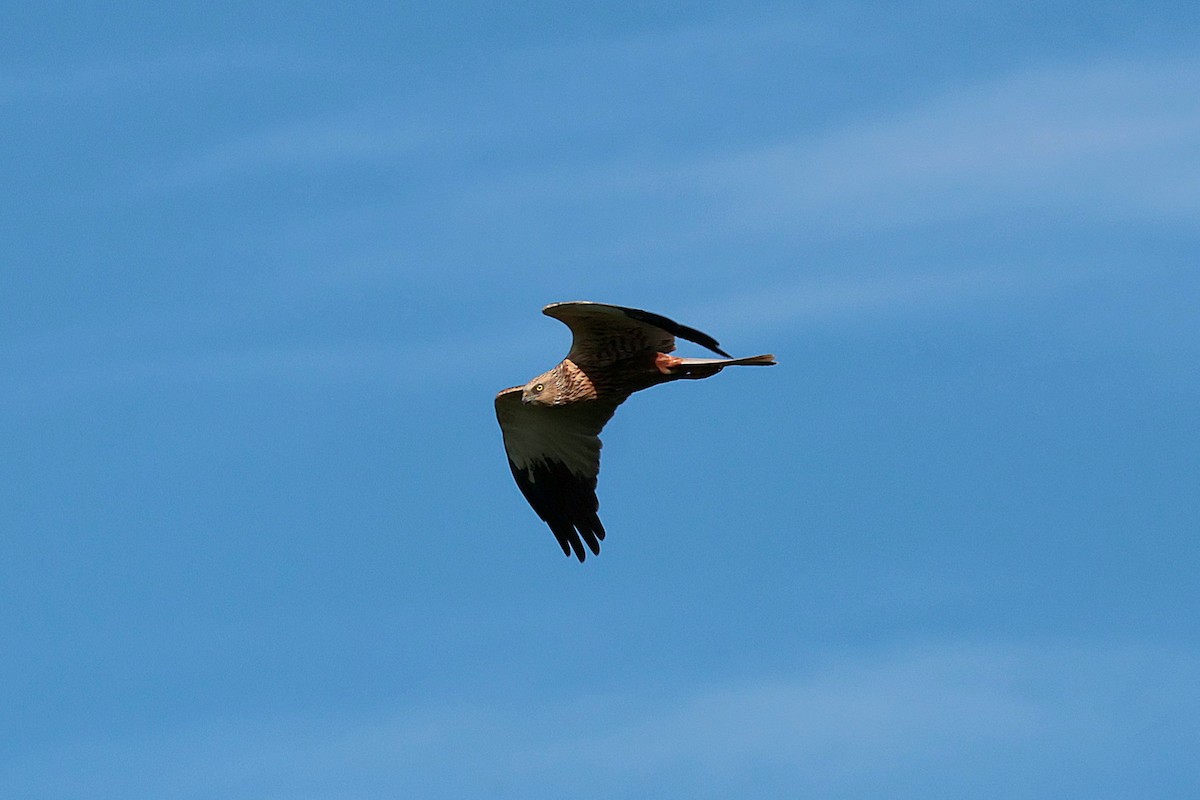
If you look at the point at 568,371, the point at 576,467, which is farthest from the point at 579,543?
the point at 568,371

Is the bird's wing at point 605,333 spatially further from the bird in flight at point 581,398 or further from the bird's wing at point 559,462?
the bird's wing at point 559,462

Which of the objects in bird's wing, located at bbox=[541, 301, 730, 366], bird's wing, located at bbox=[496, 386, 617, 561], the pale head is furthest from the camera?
bird's wing, located at bbox=[496, 386, 617, 561]

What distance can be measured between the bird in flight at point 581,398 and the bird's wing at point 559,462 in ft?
0.04

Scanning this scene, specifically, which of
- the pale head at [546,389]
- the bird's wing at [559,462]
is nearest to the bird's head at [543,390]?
the pale head at [546,389]

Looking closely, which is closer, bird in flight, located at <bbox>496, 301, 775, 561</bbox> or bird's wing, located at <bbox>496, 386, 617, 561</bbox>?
bird in flight, located at <bbox>496, 301, 775, 561</bbox>

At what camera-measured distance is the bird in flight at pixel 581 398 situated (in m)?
17.9

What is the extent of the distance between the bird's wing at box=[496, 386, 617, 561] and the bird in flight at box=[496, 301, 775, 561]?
0.5 inches

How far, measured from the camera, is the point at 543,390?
1911cm

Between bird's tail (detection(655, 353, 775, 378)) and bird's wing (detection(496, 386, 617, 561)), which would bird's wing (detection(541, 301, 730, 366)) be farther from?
bird's wing (detection(496, 386, 617, 561))

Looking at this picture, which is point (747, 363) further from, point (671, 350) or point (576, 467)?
point (576, 467)

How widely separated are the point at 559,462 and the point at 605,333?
2972mm

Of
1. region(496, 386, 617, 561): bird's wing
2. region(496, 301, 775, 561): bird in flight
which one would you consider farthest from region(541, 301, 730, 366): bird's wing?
region(496, 386, 617, 561): bird's wing

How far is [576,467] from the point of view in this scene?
20750mm

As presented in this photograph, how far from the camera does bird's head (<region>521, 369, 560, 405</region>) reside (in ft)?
62.3
